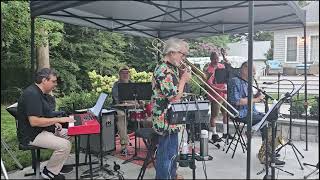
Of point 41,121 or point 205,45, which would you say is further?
point 205,45

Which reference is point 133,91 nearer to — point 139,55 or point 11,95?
point 11,95

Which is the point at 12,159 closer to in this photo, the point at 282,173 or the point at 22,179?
the point at 22,179

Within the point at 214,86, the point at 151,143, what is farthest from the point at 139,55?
the point at 151,143

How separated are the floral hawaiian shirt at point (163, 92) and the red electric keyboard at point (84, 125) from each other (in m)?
0.87

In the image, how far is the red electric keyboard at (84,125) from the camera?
4.29 meters

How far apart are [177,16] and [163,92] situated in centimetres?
278

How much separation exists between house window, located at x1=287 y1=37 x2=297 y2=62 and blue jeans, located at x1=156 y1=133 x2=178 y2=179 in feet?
55.2

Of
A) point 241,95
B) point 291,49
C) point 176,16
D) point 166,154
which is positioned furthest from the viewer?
point 291,49

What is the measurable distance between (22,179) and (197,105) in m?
2.51

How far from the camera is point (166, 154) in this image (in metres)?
3.98

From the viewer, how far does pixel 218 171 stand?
4980 millimetres

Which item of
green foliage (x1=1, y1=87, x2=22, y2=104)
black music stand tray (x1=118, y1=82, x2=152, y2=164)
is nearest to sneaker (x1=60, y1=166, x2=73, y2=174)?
black music stand tray (x1=118, y1=82, x2=152, y2=164)

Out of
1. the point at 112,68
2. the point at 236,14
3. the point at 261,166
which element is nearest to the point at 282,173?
the point at 261,166

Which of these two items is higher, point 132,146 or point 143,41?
point 143,41
